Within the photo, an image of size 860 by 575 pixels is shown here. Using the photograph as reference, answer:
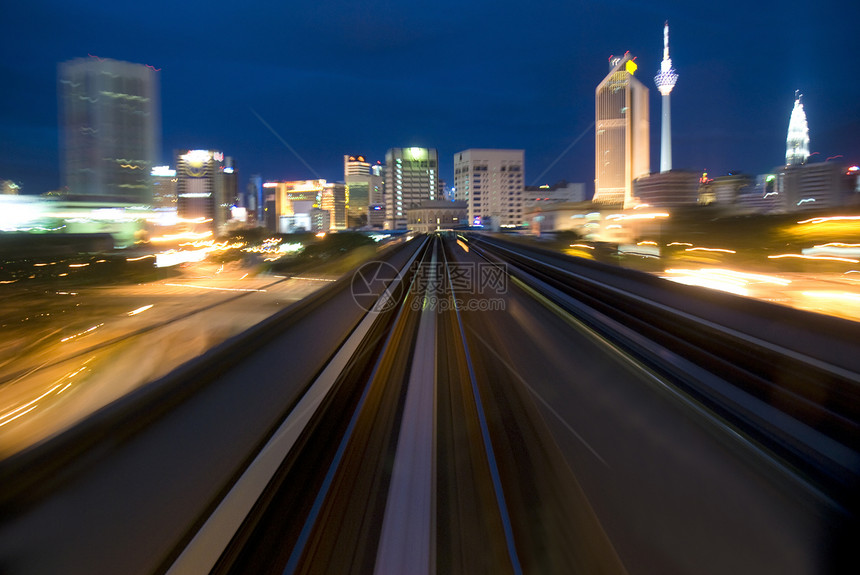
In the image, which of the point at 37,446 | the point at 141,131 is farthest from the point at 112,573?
the point at 141,131

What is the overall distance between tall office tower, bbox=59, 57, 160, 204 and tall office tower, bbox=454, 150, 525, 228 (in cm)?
16012

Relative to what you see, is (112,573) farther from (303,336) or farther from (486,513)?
(303,336)

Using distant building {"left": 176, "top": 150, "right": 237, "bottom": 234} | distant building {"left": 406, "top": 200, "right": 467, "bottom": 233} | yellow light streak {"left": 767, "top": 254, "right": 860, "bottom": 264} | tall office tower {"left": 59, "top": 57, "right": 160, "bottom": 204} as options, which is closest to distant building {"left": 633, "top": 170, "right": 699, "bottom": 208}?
yellow light streak {"left": 767, "top": 254, "right": 860, "bottom": 264}

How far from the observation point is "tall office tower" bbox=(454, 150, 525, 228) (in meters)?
174

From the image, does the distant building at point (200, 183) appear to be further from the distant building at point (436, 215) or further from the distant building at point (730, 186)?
the distant building at point (730, 186)

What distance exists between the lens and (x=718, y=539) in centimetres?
299

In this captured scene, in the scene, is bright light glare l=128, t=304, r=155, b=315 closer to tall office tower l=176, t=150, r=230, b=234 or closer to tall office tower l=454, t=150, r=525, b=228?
tall office tower l=176, t=150, r=230, b=234

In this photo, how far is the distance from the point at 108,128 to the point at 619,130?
16588 centimetres

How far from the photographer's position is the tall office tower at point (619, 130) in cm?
15362

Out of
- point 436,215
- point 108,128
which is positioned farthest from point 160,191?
point 436,215

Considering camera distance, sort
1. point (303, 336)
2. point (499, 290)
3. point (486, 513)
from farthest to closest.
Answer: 1. point (499, 290)
2. point (303, 336)
3. point (486, 513)

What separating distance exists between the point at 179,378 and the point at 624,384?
5.01 metres

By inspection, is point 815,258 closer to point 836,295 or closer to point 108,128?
point 836,295

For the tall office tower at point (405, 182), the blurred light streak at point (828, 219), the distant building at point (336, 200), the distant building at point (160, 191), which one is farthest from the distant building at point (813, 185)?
the tall office tower at point (405, 182)
